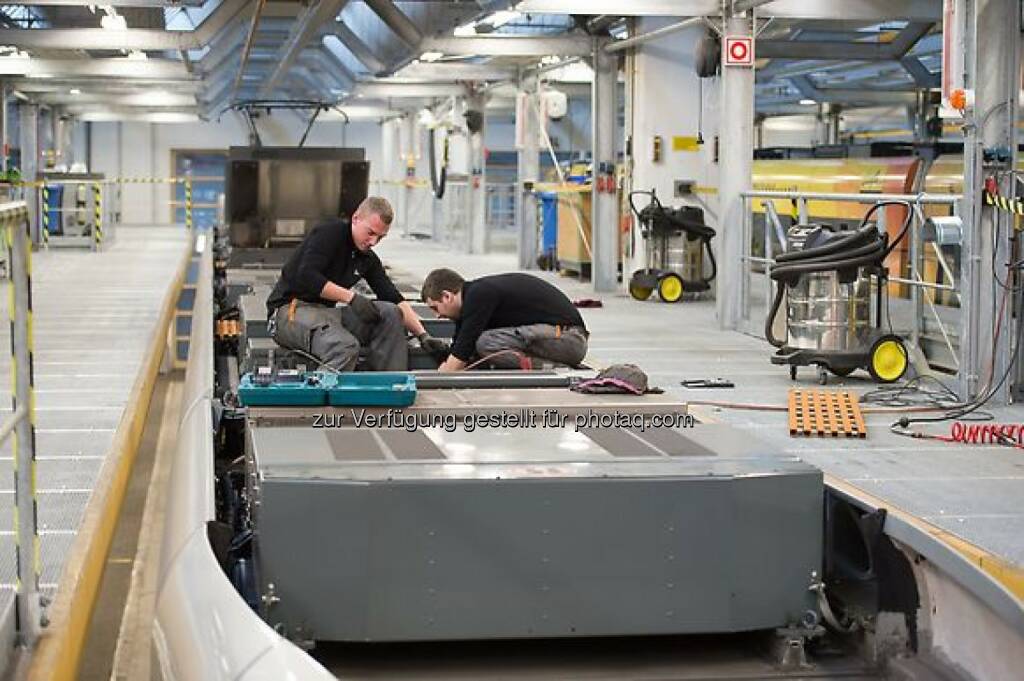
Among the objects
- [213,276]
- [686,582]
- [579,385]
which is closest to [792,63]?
[213,276]

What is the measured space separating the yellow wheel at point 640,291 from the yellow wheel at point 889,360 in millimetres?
7576

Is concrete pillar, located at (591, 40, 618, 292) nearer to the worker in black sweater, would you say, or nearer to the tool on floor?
the tool on floor

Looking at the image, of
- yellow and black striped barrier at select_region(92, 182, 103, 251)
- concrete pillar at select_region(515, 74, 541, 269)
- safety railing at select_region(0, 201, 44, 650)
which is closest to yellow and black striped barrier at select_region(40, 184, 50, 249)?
yellow and black striped barrier at select_region(92, 182, 103, 251)

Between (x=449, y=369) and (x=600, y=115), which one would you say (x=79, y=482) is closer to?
(x=449, y=369)

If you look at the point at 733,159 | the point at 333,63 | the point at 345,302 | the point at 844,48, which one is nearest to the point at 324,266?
the point at 345,302

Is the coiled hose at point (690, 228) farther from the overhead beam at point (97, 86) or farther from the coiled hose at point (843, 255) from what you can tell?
the overhead beam at point (97, 86)

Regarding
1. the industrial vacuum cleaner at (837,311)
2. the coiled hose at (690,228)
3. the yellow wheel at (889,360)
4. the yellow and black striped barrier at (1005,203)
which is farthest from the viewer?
the coiled hose at (690,228)

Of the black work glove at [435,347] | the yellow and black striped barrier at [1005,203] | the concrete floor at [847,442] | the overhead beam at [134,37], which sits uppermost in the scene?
the overhead beam at [134,37]

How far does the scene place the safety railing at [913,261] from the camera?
10.4 meters

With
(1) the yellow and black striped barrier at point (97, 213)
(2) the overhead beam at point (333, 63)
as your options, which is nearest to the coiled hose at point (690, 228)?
(2) the overhead beam at point (333, 63)

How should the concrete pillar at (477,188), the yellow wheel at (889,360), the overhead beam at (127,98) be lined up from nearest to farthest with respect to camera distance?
the yellow wheel at (889,360), the concrete pillar at (477,188), the overhead beam at (127,98)

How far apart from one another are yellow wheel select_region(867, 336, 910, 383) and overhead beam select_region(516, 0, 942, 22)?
533 centimetres

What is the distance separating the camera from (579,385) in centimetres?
668

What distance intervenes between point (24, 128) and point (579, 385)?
92.5ft
